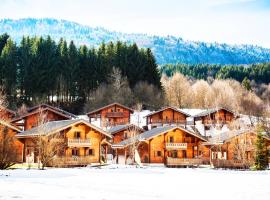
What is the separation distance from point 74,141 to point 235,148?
21.9 m

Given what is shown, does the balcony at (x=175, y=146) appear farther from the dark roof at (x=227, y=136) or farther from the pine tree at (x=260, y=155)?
the pine tree at (x=260, y=155)

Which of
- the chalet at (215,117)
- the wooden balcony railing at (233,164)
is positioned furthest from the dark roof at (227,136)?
the chalet at (215,117)

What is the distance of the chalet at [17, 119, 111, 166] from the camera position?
51.5 m

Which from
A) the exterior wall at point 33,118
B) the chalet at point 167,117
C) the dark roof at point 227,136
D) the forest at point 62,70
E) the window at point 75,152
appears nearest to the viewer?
the window at point 75,152

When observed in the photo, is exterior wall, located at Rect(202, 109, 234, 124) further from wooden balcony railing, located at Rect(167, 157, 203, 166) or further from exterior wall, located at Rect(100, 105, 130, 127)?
wooden balcony railing, located at Rect(167, 157, 203, 166)

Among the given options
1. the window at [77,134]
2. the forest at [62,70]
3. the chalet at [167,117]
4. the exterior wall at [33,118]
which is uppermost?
the forest at [62,70]

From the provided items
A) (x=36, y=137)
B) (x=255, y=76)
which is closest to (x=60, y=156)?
(x=36, y=137)

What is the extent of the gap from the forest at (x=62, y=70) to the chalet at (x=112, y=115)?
1151 centimetres

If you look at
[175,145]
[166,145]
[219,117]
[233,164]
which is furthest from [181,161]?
[219,117]

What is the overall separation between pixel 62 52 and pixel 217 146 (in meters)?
47.9

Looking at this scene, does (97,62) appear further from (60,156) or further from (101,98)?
(60,156)

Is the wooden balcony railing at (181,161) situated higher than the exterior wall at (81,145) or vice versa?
the exterior wall at (81,145)

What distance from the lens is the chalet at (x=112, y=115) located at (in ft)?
279

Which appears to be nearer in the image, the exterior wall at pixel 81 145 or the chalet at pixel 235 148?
the exterior wall at pixel 81 145
